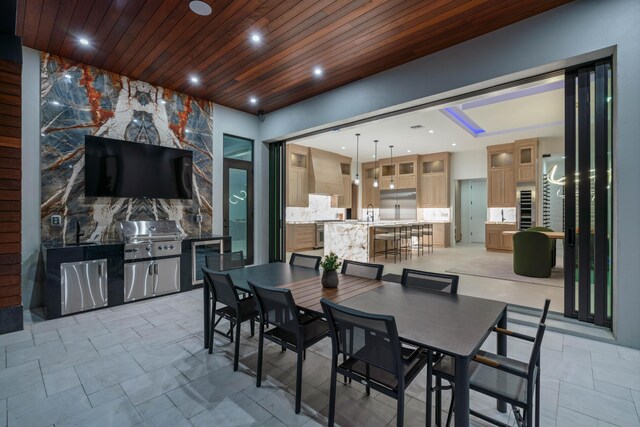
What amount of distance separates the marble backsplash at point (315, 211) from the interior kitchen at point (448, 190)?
0.11 ft

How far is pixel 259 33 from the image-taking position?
3.25 metres

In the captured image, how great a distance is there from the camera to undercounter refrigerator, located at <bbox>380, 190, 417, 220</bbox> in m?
10.4

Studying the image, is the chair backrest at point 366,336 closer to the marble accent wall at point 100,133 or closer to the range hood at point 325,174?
the marble accent wall at point 100,133

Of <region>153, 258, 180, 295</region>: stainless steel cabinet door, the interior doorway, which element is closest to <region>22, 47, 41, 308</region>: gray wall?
<region>153, 258, 180, 295</region>: stainless steel cabinet door

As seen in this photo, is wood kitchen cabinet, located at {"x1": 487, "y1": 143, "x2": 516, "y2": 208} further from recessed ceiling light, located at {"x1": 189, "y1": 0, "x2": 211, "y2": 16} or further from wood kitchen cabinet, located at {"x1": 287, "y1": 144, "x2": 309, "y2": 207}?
recessed ceiling light, located at {"x1": 189, "y1": 0, "x2": 211, "y2": 16}

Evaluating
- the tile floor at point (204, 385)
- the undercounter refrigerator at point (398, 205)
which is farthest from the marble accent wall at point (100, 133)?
the undercounter refrigerator at point (398, 205)

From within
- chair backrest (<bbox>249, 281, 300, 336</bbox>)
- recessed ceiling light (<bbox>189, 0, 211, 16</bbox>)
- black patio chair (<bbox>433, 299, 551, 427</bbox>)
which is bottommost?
black patio chair (<bbox>433, 299, 551, 427</bbox>)

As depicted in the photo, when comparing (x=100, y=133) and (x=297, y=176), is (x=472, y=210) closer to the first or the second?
(x=297, y=176)

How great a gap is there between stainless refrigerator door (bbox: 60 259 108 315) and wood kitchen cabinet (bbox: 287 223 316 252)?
17.0 ft

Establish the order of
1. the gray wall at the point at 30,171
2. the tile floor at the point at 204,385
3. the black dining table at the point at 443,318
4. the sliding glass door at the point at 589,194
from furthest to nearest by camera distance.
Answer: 1. the gray wall at the point at 30,171
2. the sliding glass door at the point at 589,194
3. the tile floor at the point at 204,385
4. the black dining table at the point at 443,318

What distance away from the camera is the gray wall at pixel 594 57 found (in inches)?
104

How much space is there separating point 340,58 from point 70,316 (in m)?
4.66

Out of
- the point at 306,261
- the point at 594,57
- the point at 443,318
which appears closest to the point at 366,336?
the point at 443,318

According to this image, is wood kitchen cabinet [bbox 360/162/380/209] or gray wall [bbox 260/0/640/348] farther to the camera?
wood kitchen cabinet [bbox 360/162/380/209]
